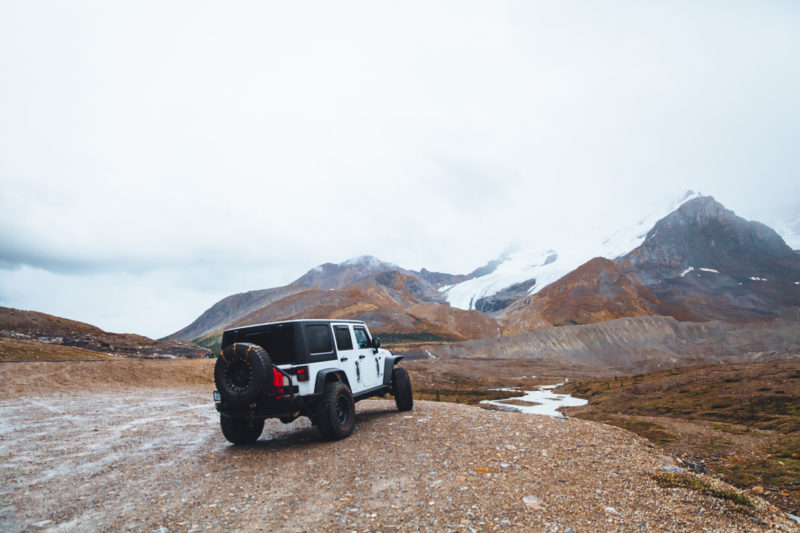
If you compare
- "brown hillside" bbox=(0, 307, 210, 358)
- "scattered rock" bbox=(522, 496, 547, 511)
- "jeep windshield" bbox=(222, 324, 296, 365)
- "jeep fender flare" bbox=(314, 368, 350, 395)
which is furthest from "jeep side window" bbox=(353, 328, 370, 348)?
"brown hillside" bbox=(0, 307, 210, 358)

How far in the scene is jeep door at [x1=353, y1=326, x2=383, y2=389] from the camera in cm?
1223

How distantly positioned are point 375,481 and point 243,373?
→ 405 cm

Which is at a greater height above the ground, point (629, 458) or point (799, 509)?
point (629, 458)

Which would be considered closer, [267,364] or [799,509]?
[799,509]

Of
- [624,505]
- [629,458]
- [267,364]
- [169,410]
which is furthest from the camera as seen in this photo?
[169,410]

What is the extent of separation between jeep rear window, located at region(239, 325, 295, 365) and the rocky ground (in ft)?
7.25

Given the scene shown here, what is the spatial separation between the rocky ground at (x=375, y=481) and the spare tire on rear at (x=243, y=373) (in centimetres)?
145

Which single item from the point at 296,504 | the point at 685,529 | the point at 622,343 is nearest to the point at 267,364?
the point at 296,504

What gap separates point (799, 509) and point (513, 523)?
6.21 meters

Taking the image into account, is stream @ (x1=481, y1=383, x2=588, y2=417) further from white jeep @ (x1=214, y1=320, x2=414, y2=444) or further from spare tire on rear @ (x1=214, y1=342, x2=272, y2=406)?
spare tire on rear @ (x1=214, y1=342, x2=272, y2=406)

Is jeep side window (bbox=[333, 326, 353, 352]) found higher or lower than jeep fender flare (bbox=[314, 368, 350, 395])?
higher

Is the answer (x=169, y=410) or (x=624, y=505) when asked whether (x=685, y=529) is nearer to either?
(x=624, y=505)

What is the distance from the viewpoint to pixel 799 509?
7.67 meters

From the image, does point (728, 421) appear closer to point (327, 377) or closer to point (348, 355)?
point (348, 355)
